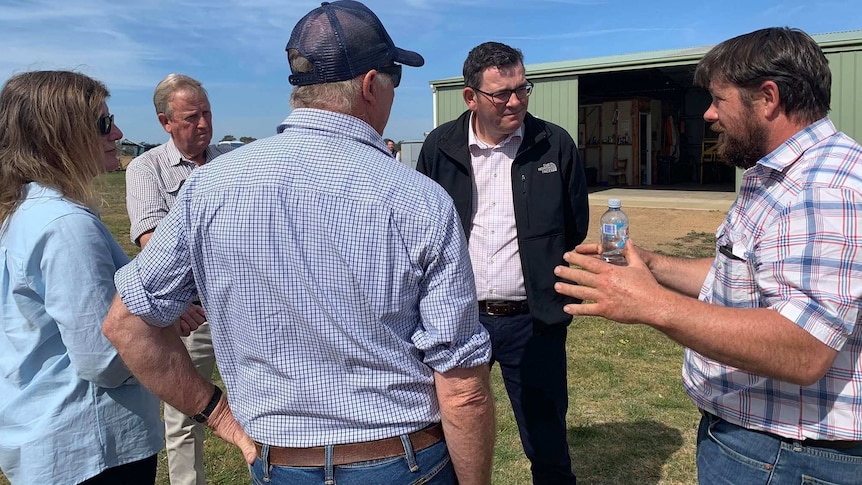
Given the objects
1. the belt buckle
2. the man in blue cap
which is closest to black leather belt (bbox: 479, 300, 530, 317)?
the belt buckle

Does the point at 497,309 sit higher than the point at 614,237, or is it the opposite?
the point at 614,237

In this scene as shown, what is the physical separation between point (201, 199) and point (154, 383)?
1.90 ft

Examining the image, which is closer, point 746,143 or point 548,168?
point 746,143

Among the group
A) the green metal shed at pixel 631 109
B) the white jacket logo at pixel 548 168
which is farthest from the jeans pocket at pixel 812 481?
the green metal shed at pixel 631 109

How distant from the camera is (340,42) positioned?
1.67 meters

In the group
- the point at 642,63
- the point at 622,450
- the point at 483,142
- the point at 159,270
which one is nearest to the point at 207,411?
the point at 159,270

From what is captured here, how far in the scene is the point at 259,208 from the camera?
1.60 meters

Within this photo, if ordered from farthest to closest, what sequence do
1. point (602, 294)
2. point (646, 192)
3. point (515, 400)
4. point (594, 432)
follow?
point (646, 192), point (594, 432), point (515, 400), point (602, 294)

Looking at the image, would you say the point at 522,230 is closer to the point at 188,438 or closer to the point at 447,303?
the point at 447,303

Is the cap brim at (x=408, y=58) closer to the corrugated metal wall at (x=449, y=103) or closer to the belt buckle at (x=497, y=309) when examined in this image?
the belt buckle at (x=497, y=309)

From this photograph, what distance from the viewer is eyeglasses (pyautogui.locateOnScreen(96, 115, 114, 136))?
228cm

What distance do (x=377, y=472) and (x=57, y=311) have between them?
110 centimetres

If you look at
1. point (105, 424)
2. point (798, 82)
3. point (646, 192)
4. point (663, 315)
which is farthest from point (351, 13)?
point (646, 192)

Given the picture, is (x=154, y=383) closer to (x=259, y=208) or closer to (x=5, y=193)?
(x=259, y=208)
